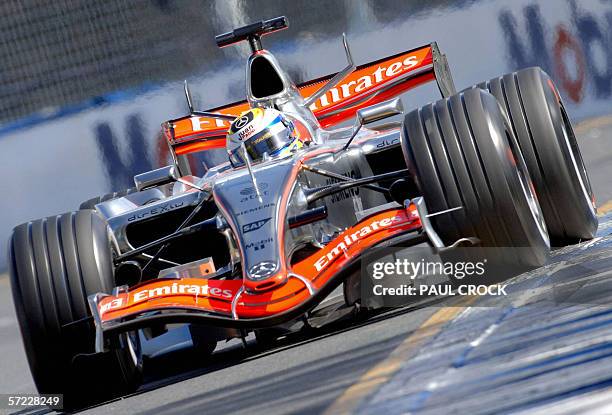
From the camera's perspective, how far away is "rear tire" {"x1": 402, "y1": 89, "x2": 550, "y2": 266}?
22.8 feet

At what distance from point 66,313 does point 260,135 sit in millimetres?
2073

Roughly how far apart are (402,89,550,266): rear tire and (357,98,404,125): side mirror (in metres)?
1.16

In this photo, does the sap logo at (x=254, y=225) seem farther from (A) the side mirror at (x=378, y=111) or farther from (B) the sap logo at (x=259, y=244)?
(A) the side mirror at (x=378, y=111)

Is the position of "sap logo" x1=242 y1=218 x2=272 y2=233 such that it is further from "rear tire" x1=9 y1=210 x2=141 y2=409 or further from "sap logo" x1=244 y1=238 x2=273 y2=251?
"rear tire" x1=9 y1=210 x2=141 y2=409

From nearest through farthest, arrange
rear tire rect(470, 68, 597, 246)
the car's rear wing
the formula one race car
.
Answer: the formula one race car → rear tire rect(470, 68, 597, 246) → the car's rear wing

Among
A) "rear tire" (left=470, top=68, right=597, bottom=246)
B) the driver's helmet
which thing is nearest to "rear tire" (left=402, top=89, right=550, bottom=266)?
"rear tire" (left=470, top=68, right=597, bottom=246)

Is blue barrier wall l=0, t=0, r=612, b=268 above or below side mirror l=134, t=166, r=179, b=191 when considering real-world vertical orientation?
above

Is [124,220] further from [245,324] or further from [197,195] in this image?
[245,324]

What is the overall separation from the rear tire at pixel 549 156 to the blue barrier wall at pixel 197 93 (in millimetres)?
9845

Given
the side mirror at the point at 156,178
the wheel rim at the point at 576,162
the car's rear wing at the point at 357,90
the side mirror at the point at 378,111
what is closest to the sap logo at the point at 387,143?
the side mirror at the point at 378,111

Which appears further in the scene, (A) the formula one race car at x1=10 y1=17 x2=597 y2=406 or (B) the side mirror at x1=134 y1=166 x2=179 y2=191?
(B) the side mirror at x1=134 y1=166 x2=179 y2=191

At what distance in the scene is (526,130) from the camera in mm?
8156

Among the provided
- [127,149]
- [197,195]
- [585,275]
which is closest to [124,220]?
[197,195]

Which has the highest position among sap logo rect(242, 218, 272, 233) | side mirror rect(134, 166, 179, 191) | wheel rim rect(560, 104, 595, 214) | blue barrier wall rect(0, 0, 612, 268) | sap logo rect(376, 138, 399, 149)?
blue barrier wall rect(0, 0, 612, 268)
